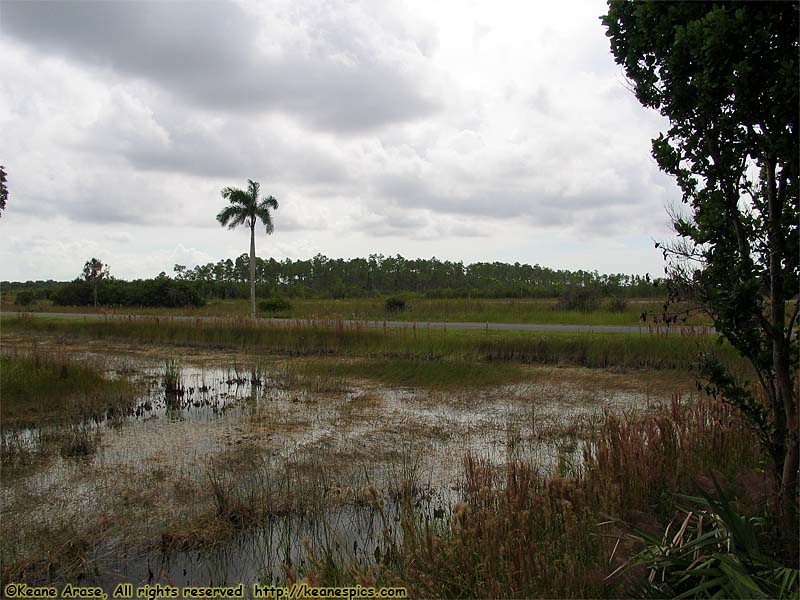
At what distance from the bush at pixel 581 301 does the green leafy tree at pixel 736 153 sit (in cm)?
2830

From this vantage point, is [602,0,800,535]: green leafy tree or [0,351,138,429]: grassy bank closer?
[602,0,800,535]: green leafy tree

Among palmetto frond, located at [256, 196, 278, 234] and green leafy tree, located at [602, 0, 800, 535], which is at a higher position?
palmetto frond, located at [256, 196, 278, 234]

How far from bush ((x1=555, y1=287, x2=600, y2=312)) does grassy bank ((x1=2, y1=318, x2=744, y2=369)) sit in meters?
14.2

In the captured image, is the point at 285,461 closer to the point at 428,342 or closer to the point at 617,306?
the point at 428,342

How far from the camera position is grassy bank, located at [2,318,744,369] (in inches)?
558

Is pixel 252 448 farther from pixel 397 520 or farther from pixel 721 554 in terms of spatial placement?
pixel 721 554

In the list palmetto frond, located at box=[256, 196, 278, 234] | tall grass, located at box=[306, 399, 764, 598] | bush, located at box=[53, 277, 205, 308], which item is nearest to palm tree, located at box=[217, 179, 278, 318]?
palmetto frond, located at box=[256, 196, 278, 234]

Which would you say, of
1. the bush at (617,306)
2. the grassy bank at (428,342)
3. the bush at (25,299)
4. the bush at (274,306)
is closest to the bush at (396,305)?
the bush at (274,306)

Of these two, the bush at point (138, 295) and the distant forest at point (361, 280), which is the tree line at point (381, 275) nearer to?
the distant forest at point (361, 280)

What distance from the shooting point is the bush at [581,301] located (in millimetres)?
31781

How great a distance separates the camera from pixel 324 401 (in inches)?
423

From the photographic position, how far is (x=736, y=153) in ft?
11.9

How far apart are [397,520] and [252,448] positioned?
325cm

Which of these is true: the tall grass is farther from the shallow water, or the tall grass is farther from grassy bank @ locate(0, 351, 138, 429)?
grassy bank @ locate(0, 351, 138, 429)
